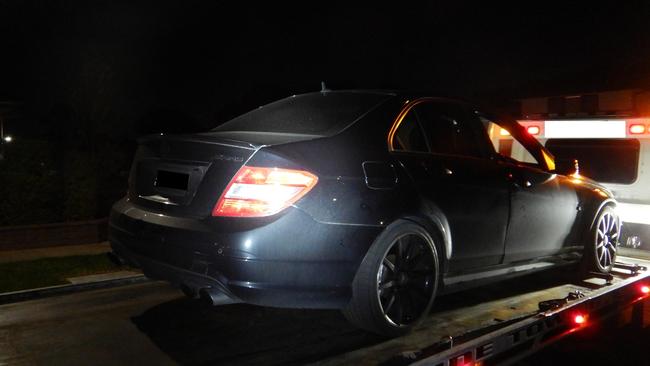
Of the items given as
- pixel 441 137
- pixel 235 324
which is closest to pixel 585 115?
pixel 441 137

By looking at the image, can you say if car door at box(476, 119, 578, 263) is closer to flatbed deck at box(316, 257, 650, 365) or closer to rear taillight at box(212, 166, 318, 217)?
flatbed deck at box(316, 257, 650, 365)

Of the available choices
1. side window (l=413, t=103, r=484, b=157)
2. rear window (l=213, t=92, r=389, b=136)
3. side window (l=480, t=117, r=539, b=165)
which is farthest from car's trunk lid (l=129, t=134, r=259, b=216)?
side window (l=480, t=117, r=539, b=165)

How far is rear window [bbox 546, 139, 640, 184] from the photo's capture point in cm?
630

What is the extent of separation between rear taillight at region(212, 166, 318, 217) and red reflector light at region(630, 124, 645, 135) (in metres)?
4.10

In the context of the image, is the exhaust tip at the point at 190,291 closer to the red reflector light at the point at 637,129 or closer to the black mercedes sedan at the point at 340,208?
the black mercedes sedan at the point at 340,208

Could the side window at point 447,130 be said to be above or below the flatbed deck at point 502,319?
above

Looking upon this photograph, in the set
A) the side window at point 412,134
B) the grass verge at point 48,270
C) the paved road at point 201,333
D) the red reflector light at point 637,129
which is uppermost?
the red reflector light at point 637,129

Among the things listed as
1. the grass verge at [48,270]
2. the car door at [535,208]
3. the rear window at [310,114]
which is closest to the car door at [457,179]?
the car door at [535,208]

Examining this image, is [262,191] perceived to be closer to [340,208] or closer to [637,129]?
[340,208]

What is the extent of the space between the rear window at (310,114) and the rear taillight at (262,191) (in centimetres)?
50

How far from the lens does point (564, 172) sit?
4895 millimetres

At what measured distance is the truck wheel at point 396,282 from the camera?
3453 mm

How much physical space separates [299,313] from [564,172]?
2332 mm

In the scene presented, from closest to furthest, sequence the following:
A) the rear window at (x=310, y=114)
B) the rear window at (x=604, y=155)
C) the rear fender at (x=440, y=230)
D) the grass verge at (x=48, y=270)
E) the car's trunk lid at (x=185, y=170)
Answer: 1. the car's trunk lid at (x=185, y=170)
2. the rear fender at (x=440, y=230)
3. the rear window at (x=310, y=114)
4. the grass verge at (x=48, y=270)
5. the rear window at (x=604, y=155)
